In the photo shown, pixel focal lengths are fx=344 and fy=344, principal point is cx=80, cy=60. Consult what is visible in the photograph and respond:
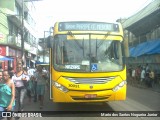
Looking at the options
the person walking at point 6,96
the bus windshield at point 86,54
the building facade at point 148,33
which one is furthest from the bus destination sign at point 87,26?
the building facade at point 148,33

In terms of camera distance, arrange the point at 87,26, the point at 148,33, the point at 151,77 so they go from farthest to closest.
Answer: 1. the point at 148,33
2. the point at 151,77
3. the point at 87,26

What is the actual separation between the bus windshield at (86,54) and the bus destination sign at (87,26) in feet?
0.94

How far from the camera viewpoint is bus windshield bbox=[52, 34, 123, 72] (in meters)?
11.0

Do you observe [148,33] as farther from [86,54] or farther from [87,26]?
[86,54]

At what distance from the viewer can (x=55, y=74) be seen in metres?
11.0

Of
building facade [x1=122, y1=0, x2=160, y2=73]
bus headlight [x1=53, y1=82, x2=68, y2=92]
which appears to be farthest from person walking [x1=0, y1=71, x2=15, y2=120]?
building facade [x1=122, y1=0, x2=160, y2=73]

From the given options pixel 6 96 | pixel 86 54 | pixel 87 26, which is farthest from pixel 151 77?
pixel 6 96

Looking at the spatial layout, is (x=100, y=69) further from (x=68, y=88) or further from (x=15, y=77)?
(x=15, y=77)

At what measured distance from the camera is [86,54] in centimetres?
1111

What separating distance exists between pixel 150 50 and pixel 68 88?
1805 cm

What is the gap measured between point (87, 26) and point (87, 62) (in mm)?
1319

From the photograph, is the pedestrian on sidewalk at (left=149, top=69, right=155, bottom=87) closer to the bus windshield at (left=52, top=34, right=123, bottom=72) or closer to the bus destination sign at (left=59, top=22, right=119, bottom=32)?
the bus destination sign at (left=59, top=22, right=119, bottom=32)

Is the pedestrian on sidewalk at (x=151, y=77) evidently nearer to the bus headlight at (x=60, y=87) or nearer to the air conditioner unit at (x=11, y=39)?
the bus headlight at (x=60, y=87)

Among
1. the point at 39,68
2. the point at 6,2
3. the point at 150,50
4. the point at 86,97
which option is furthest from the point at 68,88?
the point at 6,2
